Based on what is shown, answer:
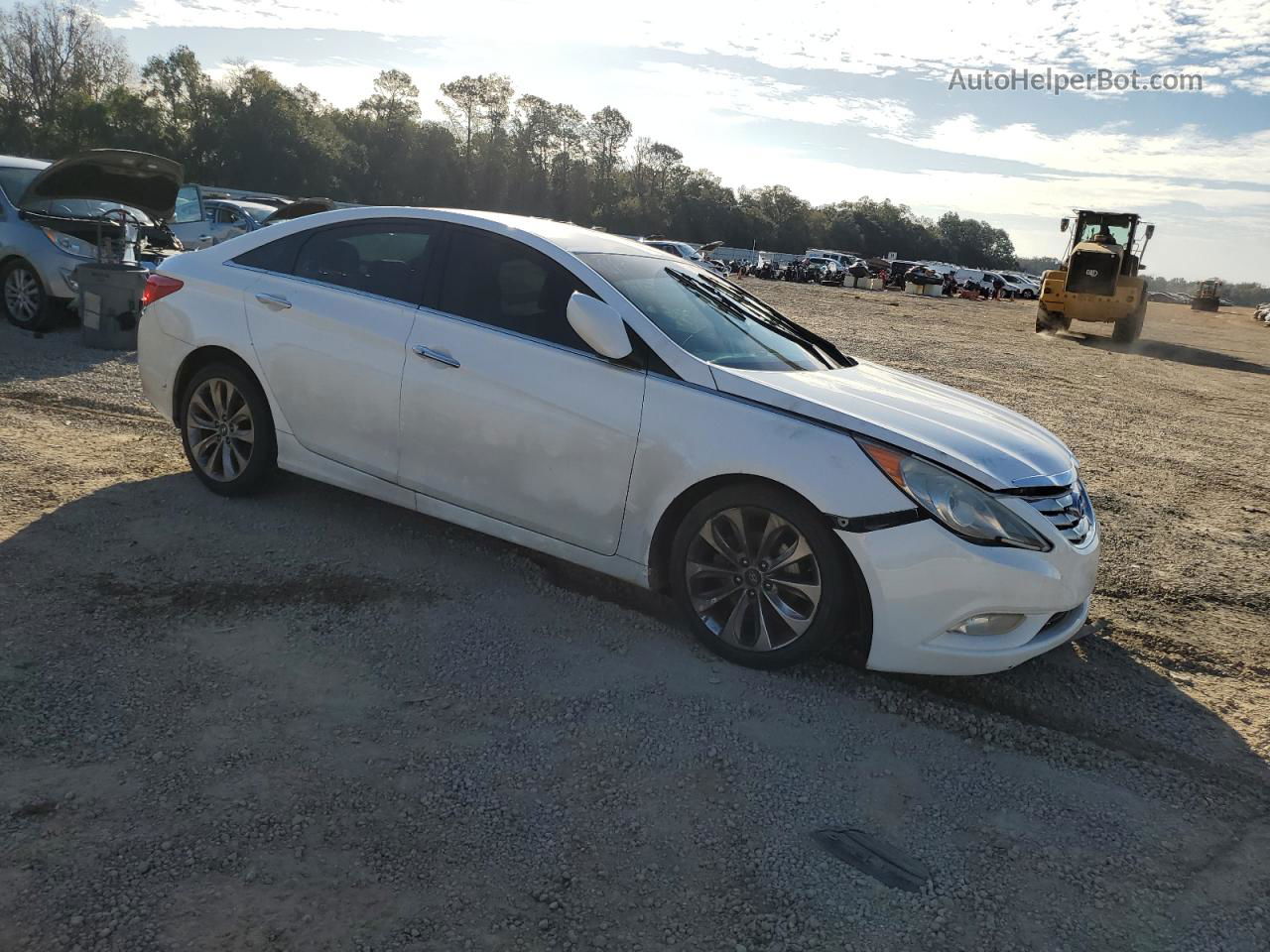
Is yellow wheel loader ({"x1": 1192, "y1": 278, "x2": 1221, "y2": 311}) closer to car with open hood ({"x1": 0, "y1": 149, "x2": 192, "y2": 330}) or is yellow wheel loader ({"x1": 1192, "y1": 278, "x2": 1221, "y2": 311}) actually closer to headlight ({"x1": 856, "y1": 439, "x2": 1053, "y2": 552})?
car with open hood ({"x1": 0, "y1": 149, "x2": 192, "y2": 330})

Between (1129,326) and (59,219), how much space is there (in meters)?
22.0

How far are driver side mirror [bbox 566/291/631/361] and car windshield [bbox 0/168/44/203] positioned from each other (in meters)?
8.90

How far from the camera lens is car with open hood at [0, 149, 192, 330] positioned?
31.8ft

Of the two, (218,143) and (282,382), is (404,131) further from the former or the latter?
(282,382)

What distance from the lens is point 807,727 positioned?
3545mm

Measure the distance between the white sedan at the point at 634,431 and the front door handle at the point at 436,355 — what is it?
10 millimetres

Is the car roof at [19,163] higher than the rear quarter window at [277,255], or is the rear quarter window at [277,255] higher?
the car roof at [19,163]

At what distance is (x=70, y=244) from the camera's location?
10.1m

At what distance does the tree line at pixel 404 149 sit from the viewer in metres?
73.0

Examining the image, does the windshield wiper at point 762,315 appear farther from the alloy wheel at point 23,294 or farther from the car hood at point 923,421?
the alloy wheel at point 23,294

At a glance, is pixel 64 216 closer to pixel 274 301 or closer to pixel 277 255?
pixel 277 255

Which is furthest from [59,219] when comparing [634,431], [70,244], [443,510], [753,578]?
[753,578]

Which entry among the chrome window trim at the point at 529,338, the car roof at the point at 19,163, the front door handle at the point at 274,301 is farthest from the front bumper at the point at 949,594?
the car roof at the point at 19,163

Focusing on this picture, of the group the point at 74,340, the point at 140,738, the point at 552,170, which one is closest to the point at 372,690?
the point at 140,738
